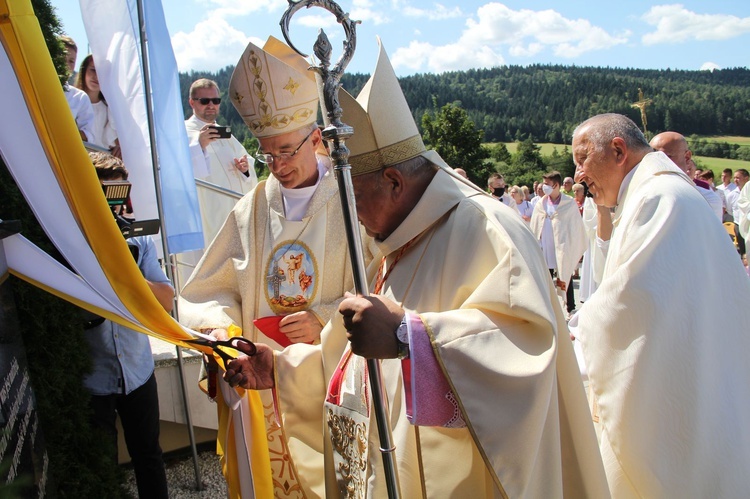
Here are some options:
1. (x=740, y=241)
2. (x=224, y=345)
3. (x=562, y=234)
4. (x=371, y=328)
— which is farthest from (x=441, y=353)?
(x=740, y=241)

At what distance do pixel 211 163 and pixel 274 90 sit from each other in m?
4.25

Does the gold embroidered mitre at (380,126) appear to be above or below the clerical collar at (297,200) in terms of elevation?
above

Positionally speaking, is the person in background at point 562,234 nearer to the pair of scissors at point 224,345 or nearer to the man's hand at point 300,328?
the man's hand at point 300,328

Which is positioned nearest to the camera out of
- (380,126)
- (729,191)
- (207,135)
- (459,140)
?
(380,126)

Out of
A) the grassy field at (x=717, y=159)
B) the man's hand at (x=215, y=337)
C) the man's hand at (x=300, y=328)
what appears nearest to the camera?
the man's hand at (x=215, y=337)

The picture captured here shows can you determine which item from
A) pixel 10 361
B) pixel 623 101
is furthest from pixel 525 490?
pixel 623 101

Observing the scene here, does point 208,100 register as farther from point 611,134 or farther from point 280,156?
point 611,134

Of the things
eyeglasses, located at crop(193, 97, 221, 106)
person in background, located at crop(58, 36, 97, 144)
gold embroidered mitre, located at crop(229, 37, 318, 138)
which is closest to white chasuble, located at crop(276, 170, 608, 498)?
gold embroidered mitre, located at crop(229, 37, 318, 138)

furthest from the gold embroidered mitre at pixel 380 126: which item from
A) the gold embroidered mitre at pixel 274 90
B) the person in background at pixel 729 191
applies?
the person in background at pixel 729 191

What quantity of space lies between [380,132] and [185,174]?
2.69 m

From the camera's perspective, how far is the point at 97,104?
536cm

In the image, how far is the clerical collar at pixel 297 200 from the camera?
10.6 ft

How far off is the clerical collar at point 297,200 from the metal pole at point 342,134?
5.01 ft

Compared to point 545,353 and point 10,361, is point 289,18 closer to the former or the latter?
point 545,353
